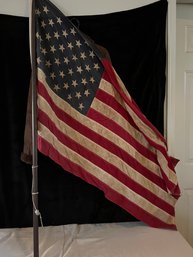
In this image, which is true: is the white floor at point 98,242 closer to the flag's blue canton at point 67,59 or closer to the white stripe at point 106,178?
the white stripe at point 106,178

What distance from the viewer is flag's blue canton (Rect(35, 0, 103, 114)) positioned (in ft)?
4.82

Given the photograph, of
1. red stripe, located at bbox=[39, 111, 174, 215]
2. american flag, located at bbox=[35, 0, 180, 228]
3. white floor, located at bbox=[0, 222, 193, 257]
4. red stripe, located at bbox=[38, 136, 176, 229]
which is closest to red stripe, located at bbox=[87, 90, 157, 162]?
american flag, located at bbox=[35, 0, 180, 228]

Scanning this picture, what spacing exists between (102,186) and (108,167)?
0.38ft

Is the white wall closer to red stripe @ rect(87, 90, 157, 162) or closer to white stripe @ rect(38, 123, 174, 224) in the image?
red stripe @ rect(87, 90, 157, 162)

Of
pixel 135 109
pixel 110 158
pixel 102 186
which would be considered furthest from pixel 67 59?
pixel 102 186

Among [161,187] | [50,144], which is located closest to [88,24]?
[50,144]

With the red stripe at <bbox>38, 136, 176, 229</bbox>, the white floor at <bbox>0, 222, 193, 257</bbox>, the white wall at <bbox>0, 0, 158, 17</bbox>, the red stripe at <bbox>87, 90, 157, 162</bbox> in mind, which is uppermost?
the white wall at <bbox>0, 0, 158, 17</bbox>

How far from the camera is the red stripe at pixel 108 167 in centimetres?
148

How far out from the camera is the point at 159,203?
63.9 inches

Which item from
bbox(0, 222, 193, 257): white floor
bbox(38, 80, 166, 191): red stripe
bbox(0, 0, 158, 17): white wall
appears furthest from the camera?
bbox(0, 0, 158, 17): white wall

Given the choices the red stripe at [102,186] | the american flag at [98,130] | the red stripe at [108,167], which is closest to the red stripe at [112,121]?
the american flag at [98,130]

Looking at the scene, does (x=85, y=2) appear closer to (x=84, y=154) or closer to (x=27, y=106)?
(x=27, y=106)

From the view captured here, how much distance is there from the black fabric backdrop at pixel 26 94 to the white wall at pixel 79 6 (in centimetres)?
4

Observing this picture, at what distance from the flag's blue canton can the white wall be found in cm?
18
